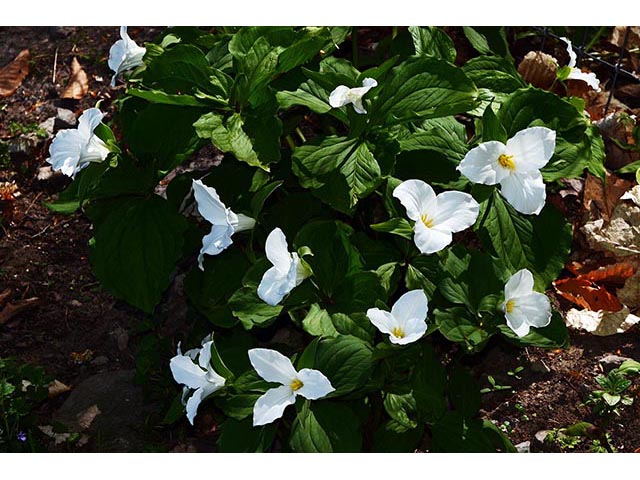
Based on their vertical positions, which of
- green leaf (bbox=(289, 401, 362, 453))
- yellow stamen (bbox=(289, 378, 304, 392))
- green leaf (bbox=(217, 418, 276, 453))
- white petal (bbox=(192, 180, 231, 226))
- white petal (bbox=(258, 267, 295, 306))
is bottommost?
green leaf (bbox=(217, 418, 276, 453))

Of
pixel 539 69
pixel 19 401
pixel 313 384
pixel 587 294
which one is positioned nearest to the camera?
pixel 313 384

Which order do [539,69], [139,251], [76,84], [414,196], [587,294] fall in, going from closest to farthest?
[414,196]
[139,251]
[587,294]
[539,69]
[76,84]

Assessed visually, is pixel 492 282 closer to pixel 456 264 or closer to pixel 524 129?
pixel 456 264

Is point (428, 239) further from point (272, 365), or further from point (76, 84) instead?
point (76, 84)

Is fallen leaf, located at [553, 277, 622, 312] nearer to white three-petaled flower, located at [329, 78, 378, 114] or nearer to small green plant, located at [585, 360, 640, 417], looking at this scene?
small green plant, located at [585, 360, 640, 417]

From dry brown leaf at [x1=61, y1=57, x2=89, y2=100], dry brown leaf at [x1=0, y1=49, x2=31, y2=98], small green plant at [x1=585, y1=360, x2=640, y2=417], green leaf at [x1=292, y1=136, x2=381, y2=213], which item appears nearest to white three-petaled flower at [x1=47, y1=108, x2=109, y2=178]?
green leaf at [x1=292, y1=136, x2=381, y2=213]

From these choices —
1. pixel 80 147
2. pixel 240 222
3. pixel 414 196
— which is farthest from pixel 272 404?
pixel 80 147

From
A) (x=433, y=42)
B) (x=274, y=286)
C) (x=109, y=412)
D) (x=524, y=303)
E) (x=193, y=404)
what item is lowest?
(x=109, y=412)
